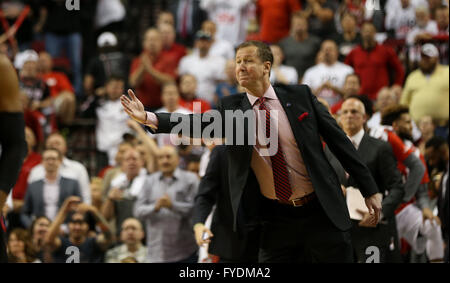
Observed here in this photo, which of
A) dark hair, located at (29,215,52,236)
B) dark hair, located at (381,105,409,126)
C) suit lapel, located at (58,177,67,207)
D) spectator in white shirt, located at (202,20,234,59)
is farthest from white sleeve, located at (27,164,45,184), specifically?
dark hair, located at (381,105,409,126)

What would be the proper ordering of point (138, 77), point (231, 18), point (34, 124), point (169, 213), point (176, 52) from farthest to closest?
point (231, 18)
point (176, 52)
point (138, 77)
point (34, 124)
point (169, 213)

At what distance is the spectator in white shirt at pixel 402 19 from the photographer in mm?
11562

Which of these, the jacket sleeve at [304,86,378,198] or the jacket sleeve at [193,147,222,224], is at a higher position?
the jacket sleeve at [304,86,378,198]

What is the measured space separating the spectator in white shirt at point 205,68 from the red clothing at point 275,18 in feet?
3.62

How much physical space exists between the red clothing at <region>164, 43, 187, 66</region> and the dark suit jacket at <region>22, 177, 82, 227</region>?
336 cm

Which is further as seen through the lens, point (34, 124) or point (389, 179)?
point (34, 124)

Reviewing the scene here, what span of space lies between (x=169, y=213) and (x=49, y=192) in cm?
169

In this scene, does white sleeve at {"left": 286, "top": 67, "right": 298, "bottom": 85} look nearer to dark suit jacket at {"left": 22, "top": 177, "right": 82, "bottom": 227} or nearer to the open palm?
dark suit jacket at {"left": 22, "top": 177, "right": 82, "bottom": 227}

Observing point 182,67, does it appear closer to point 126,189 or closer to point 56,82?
point 56,82

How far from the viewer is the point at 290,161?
4871 mm

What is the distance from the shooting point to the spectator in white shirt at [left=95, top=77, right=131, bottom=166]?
10336 millimetres

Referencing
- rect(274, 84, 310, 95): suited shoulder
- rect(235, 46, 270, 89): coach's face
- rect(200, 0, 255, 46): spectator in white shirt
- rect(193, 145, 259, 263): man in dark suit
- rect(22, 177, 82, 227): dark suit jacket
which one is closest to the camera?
rect(235, 46, 270, 89): coach's face

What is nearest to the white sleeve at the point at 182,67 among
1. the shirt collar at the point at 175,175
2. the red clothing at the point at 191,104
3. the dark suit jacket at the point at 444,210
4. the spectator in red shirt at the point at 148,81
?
the spectator in red shirt at the point at 148,81

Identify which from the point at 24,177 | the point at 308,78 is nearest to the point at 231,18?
the point at 308,78
